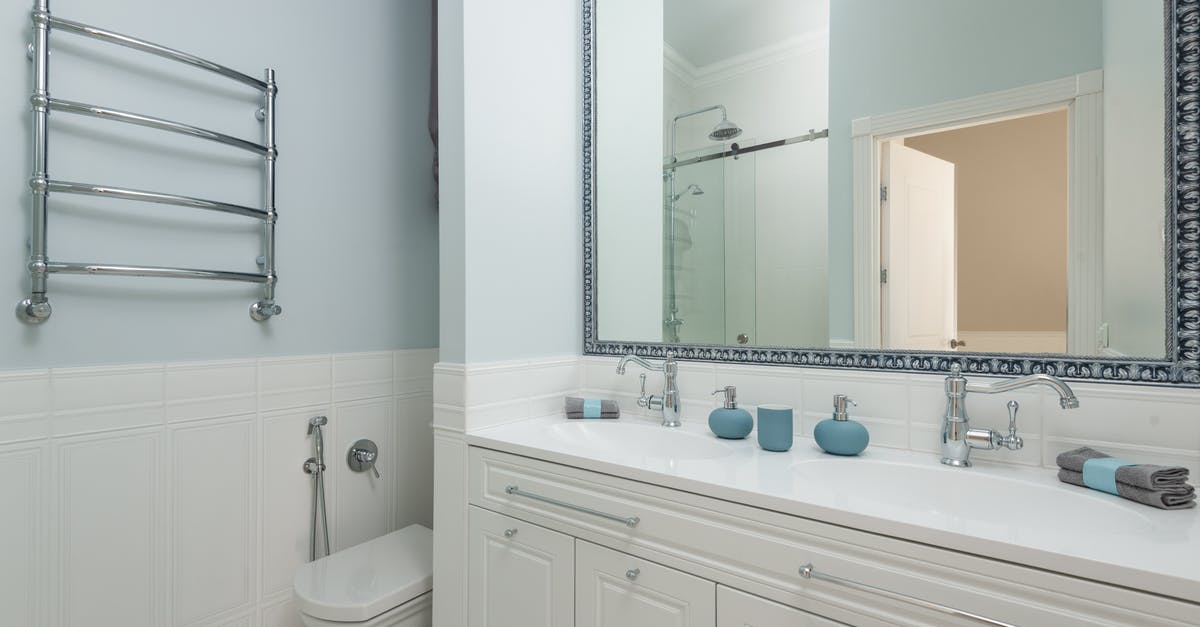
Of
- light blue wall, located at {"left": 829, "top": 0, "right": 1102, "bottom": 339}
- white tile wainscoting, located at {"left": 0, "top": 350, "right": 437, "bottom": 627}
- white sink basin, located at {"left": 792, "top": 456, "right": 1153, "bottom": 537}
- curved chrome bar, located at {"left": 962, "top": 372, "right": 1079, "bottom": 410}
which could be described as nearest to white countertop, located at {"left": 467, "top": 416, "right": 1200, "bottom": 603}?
white sink basin, located at {"left": 792, "top": 456, "right": 1153, "bottom": 537}

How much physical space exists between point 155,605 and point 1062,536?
185cm

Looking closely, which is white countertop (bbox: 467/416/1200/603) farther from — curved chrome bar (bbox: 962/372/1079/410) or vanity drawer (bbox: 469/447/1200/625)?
curved chrome bar (bbox: 962/372/1079/410)

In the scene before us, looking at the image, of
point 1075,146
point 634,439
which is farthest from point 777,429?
point 1075,146

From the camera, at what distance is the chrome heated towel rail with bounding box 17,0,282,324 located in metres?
1.13

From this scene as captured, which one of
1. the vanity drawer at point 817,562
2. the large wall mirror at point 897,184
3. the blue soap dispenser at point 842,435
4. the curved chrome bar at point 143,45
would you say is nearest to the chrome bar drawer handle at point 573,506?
the vanity drawer at point 817,562

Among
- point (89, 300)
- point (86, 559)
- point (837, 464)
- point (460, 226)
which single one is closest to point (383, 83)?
point (460, 226)

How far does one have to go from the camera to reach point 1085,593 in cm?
62

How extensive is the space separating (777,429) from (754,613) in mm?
377

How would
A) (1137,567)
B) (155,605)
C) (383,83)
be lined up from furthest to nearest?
(383,83), (155,605), (1137,567)

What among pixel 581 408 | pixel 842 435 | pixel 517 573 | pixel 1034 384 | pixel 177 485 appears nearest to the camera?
pixel 1034 384

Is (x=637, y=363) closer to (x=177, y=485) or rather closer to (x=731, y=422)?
(x=731, y=422)

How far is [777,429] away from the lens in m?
1.12

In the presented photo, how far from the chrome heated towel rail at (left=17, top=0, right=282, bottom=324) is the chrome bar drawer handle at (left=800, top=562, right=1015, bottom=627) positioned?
147 cm

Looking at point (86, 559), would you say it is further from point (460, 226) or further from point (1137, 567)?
point (1137, 567)
